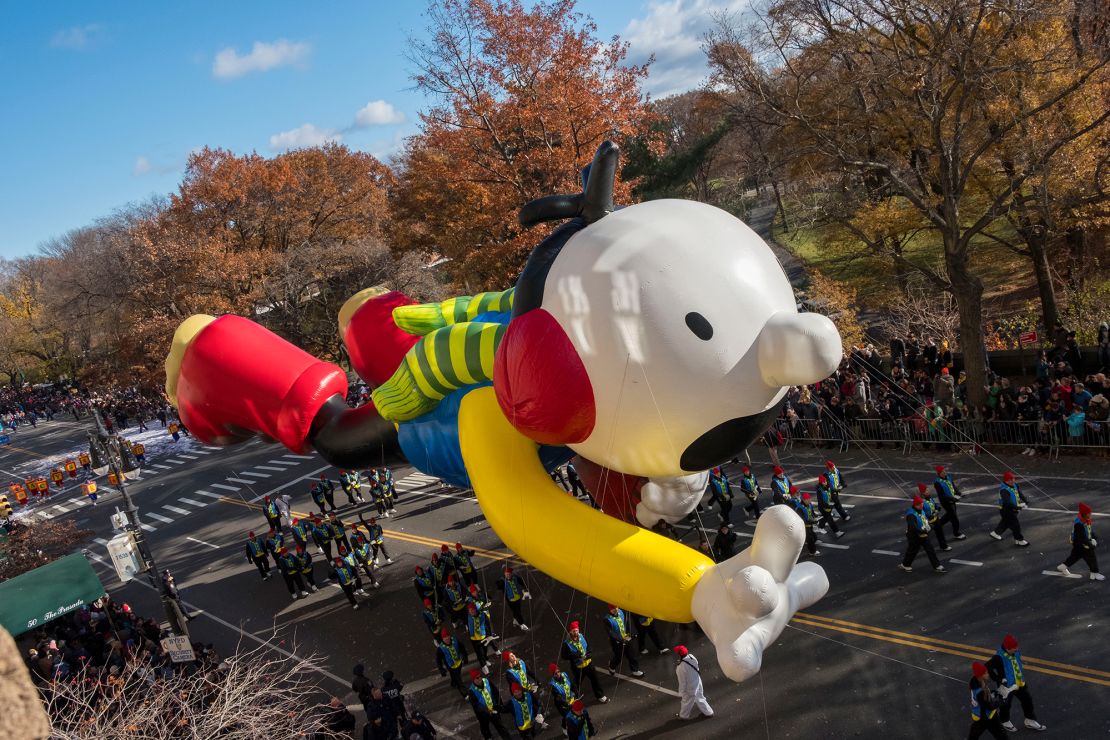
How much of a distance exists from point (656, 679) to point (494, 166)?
625 inches

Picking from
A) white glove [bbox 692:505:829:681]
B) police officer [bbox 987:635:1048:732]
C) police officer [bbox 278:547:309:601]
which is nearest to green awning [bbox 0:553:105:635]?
police officer [bbox 278:547:309:601]

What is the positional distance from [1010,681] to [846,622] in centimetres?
269

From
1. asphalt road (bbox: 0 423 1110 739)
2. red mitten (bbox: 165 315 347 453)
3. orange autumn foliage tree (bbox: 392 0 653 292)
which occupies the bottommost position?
asphalt road (bbox: 0 423 1110 739)

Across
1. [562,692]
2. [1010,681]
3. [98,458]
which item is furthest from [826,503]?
[98,458]

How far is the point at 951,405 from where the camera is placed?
16156 millimetres

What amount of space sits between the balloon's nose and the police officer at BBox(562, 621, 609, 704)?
582 centimetres

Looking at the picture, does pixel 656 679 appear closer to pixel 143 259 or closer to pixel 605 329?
pixel 605 329

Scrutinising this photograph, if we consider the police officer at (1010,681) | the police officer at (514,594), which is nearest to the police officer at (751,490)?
the police officer at (514,594)

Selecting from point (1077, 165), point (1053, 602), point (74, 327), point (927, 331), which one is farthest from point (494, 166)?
point (74, 327)

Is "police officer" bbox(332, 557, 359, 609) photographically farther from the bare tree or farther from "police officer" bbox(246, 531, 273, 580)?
"police officer" bbox(246, 531, 273, 580)

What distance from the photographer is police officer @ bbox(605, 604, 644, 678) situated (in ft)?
32.0

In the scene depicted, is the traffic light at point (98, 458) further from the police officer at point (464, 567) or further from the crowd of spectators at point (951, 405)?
the crowd of spectators at point (951, 405)

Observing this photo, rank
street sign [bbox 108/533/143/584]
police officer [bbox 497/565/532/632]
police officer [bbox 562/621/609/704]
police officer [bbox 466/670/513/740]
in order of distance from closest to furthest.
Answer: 1. police officer [bbox 466/670/513/740]
2. police officer [bbox 562/621/609/704]
3. street sign [bbox 108/533/143/584]
4. police officer [bbox 497/565/532/632]

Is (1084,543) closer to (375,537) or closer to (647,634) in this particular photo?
(647,634)
